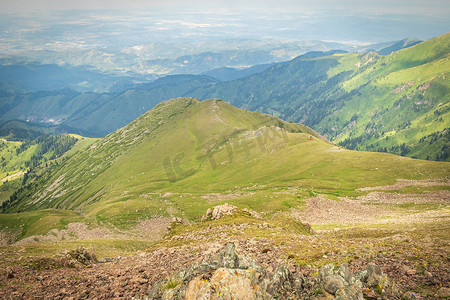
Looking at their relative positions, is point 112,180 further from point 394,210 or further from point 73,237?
point 394,210

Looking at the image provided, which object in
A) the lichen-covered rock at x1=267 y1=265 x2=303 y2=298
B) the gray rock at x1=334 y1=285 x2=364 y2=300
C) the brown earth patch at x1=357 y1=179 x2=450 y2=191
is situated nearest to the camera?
the gray rock at x1=334 y1=285 x2=364 y2=300

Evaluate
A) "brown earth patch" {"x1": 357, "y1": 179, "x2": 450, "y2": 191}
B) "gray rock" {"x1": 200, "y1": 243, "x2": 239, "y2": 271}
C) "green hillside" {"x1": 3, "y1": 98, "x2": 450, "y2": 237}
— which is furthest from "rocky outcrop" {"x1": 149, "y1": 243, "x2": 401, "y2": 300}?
"brown earth patch" {"x1": 357, "y1": 179, "x2": 450, "y2": 191}

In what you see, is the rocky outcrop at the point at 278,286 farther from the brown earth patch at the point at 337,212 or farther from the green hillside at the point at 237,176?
the green hillside at the point at 237,176

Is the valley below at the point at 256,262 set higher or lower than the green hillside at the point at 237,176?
higher

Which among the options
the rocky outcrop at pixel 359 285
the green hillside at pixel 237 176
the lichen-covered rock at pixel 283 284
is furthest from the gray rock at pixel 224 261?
the green hillside at pixel 237 176

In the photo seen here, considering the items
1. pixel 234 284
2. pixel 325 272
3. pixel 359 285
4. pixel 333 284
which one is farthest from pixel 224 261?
pixel 359 285

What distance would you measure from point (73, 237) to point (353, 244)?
90928 millimetres

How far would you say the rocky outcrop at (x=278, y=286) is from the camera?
593 inches

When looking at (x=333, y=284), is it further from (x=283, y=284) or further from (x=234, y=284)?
(x=234, y=284)

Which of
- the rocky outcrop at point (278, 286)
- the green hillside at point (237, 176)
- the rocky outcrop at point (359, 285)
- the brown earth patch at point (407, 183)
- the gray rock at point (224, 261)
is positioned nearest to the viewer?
the rocky outcrop at point (359, 285)

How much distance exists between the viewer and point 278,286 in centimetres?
1620

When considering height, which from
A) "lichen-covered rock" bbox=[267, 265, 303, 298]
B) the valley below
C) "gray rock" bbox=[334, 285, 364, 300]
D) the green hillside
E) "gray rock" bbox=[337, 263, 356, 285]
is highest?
"gray rock" bbox=[334, 285, 364, 300]

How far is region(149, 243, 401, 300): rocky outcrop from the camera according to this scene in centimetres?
1506

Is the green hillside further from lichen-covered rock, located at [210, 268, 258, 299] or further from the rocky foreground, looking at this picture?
lichen-covered rock, located at [210, 268, 258, 299]
